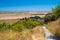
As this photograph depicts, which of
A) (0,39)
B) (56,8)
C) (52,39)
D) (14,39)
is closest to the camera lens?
(0,39)

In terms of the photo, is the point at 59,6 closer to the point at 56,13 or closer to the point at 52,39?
the point at 56,13

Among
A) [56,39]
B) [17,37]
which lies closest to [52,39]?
[56,39]

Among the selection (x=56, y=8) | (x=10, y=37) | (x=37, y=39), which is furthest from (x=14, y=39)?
(x=56, y=8)

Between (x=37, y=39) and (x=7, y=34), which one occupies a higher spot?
(x=7, y=34)

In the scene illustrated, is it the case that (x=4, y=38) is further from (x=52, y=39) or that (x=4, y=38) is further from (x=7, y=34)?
(x=52, y=39)

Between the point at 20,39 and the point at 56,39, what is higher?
the point at 20,39

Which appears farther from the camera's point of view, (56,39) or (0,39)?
(56,39)

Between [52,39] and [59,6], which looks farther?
[59,6]

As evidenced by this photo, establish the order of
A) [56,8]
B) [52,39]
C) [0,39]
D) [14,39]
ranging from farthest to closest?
1. [56,8]
2. [52,39]
3. [14,39]
4. [0,39]

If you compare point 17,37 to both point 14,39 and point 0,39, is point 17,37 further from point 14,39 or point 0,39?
point 0,39
